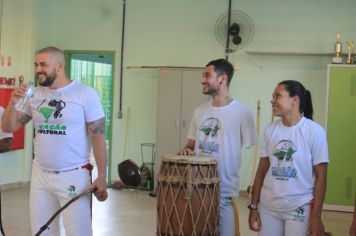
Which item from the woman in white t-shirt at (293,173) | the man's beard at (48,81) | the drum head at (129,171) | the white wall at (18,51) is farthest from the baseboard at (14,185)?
the woman in white t-shirt at (293,173)

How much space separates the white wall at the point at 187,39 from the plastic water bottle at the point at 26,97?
15.8 feet

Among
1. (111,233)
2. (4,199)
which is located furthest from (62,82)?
(4,199)

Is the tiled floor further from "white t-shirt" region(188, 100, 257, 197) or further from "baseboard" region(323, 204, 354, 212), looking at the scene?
"white t-shirt" region(188, 100, 257, 197)

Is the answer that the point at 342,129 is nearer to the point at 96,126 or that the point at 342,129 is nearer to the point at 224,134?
the point at 224,134

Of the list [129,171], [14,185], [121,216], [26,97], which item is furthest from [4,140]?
[14,185]

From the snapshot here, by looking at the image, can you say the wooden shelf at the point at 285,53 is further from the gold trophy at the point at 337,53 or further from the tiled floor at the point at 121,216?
the tiled floor at the point at 121,216

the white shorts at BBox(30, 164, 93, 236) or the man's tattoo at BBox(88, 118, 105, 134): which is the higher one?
the man's tattoo at BBox(88, 118, 105, 134)

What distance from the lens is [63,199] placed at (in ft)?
9.55

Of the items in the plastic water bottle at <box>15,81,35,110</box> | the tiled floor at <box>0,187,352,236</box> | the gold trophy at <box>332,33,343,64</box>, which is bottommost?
the tiled floor at <box>0,187,352,236</box>

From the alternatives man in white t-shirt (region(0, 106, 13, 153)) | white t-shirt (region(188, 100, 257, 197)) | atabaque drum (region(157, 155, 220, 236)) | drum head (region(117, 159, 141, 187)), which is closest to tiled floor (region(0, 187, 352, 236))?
drum head (region(117, 159, 141, 187))

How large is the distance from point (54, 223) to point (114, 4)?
5.44 meters

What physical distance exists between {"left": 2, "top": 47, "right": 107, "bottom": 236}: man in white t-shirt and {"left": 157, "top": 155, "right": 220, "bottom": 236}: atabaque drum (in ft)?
1.29

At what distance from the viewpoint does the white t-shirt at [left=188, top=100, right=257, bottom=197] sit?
3.09 m

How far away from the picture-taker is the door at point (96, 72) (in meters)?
8.30
